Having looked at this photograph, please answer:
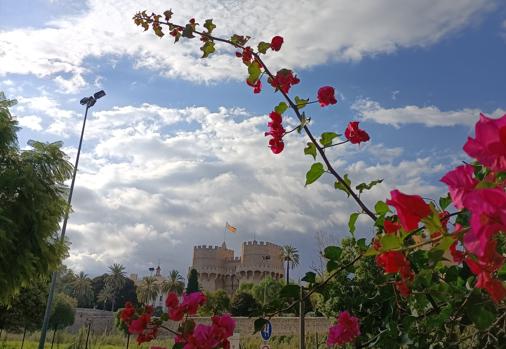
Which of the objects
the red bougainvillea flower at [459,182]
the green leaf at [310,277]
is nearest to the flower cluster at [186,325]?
the green leaf at [310,277]

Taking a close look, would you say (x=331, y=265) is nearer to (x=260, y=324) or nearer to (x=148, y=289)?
(x=260, y=324)

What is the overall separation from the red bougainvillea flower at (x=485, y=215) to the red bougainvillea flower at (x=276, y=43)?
1.76 metres

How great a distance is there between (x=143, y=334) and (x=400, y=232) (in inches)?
47.8

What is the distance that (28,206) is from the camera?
10.3 meters

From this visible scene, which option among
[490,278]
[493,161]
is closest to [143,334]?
[490,278]

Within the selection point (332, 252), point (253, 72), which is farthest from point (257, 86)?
point (332, 252)

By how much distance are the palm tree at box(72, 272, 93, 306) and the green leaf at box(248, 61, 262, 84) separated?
2467 inches

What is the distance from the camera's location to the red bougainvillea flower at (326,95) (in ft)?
7.11

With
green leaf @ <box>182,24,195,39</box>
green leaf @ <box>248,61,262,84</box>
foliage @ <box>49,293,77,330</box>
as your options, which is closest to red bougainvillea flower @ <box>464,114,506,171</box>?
green leaf @ <box>248,61,262,84</box>

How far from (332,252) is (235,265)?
6469 centimetres

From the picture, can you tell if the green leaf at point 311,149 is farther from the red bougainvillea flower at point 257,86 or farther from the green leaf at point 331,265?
the red bougainvillea flower at point 257,86

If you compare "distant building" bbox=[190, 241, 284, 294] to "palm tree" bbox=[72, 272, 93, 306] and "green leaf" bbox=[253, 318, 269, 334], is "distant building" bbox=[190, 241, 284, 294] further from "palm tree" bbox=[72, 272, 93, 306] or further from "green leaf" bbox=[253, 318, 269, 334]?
"green leaf" bbox=[253, 318, 269, 334]

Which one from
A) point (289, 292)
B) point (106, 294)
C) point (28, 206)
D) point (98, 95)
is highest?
point (98, 95)

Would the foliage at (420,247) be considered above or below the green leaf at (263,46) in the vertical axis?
below
